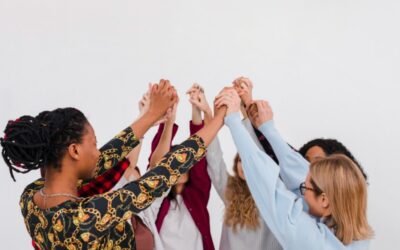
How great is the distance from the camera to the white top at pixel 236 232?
6.21ft

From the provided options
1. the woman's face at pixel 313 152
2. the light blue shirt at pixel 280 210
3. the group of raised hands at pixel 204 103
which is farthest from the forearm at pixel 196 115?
the woman's face at pixel 313 152

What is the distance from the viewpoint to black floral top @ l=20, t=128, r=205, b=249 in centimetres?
134

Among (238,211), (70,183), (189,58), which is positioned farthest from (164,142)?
(189,58)

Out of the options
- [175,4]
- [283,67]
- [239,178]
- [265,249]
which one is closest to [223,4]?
[175,4]

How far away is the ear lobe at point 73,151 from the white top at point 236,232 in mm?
655

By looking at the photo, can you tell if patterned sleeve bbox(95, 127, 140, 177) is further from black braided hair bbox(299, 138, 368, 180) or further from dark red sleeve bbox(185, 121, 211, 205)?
black braided hair bbox(299, 138, 368, 180)

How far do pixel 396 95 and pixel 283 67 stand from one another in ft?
2.06

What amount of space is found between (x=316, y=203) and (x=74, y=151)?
26.0 inches

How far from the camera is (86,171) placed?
1.44 m

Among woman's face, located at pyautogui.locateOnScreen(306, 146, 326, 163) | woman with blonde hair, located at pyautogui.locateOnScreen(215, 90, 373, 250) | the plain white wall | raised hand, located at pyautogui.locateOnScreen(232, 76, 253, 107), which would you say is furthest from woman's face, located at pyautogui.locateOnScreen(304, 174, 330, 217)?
the plain white wall

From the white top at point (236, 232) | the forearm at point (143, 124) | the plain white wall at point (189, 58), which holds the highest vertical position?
the plain white wall at point (189, 58)

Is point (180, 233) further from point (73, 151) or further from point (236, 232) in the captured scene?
point (73, 151)

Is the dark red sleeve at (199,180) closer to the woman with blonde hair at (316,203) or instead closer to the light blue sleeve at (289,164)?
the light blue sleeve at (289,164)

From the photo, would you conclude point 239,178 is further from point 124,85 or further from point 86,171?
point 124,85
